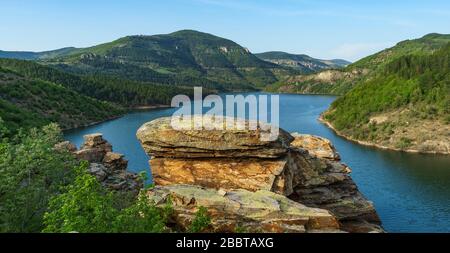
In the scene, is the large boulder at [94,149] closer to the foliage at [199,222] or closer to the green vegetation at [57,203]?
the green vegetation at [57,203]

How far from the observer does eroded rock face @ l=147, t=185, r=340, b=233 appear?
79.2 ft

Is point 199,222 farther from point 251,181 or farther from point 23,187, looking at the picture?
point 251,181

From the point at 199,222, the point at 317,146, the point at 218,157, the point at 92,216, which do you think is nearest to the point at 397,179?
the point at 317,146

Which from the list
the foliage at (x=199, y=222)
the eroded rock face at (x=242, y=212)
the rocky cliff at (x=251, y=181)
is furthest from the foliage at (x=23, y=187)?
the foliage at (x=199, y=222)

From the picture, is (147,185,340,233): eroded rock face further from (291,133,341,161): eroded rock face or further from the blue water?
the blue water

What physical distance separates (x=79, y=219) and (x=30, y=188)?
8.59m

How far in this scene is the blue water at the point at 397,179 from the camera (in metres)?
70.6

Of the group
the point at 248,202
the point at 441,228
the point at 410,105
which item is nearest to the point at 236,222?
the point at 248,202

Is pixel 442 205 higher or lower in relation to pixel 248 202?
lower

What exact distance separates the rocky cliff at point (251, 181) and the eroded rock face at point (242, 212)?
2.2 inches

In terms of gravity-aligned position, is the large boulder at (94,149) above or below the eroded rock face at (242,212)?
below

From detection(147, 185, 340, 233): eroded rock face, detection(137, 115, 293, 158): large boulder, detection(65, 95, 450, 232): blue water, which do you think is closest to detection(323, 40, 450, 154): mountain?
detection(65, 95, 450, 232): blue water
